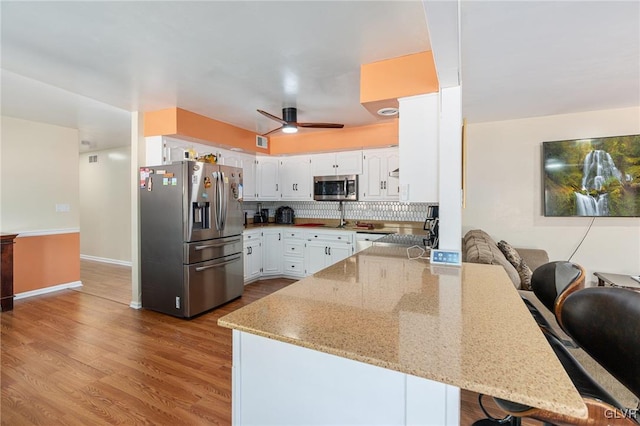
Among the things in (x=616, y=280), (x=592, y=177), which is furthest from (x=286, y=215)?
(x=616, y=280)

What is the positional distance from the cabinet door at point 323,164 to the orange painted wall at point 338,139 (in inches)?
5.5

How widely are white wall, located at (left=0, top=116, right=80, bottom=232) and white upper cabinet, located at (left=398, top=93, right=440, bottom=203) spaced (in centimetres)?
504

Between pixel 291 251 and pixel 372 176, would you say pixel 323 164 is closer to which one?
pixel 372 176

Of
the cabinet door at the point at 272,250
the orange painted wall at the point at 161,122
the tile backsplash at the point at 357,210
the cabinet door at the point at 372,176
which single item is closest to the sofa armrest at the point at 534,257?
Result: the tile backsplash at the point at 357,210

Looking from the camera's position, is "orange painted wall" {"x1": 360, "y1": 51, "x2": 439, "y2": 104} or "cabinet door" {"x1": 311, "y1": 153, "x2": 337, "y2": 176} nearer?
"orange painted wall" {"x1": 360, "y1": 51, "x2": 439, "y2": 104}

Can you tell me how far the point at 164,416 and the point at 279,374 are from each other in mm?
1318

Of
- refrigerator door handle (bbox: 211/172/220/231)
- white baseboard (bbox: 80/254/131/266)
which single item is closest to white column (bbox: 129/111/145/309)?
refrigerator door handle (bbox: 211/172/220/231)

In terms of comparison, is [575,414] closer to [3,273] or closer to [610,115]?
[610,115]

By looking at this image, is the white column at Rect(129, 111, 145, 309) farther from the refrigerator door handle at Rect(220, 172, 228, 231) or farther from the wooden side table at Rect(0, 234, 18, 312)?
the wooden side table at Rect(0, 234, 18, 312)

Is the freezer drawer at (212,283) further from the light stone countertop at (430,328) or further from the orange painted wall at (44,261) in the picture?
the orange painted wall at (44,261)

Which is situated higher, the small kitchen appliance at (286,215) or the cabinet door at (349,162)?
the cabinet door at (349,162)

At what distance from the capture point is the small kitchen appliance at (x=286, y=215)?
5.55 meters

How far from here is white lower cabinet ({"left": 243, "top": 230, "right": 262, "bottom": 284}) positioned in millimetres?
4576

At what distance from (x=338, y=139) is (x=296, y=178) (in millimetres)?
1025
